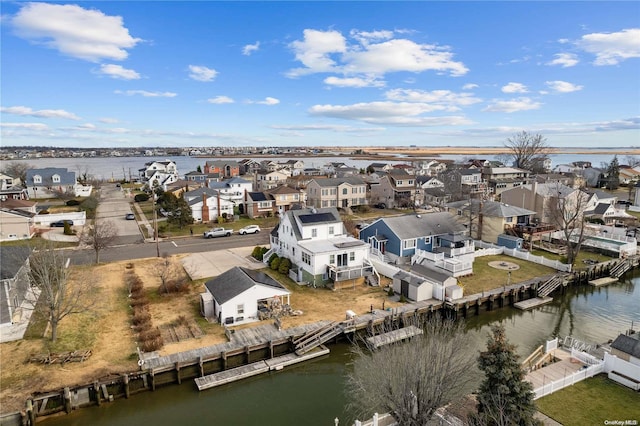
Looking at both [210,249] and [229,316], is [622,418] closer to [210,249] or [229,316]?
[229,316]

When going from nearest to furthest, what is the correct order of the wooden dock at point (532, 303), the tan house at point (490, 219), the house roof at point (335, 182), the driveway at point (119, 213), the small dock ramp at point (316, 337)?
the small dock ramp at point (316, 337) < the wooden dock at point (532, 303) < the tan house at point (490, 219) < the driveway at point (119, 213) < the house roof at point (335, 182)

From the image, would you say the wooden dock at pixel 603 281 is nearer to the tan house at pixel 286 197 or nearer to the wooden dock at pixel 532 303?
the wooden dock at pixel 532 303

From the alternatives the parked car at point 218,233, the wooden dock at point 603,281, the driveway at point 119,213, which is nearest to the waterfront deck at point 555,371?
the wooden dock at point 603,281

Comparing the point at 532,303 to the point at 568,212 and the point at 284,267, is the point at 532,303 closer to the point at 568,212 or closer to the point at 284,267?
the point at 284,267

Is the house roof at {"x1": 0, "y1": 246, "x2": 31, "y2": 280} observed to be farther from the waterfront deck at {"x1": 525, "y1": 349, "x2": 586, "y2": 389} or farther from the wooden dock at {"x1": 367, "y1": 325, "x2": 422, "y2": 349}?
the waterfront deck at {"x1": 525, "y1": 349, "x2": 586, "y2": 389}

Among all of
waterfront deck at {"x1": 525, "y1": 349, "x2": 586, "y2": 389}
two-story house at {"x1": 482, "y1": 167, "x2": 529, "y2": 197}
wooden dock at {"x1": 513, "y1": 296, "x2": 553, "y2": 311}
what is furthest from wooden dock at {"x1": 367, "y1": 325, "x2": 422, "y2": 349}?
two-story house at {"x1": 482, "y1": 167, "x2": 529, "y2": 197}
